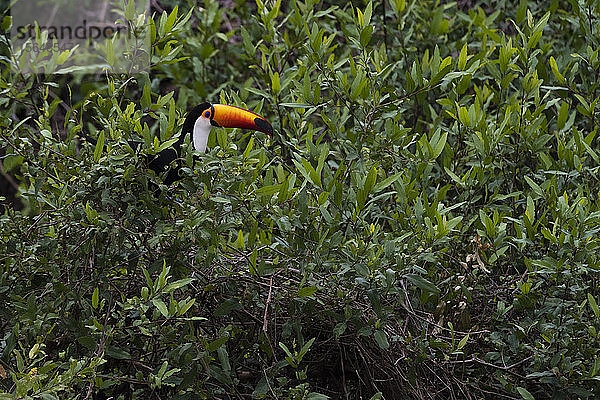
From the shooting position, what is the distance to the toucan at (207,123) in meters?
2.55

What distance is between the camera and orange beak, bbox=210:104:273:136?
2.80 metres

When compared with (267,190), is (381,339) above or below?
below

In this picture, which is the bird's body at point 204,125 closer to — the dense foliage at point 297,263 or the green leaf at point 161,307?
the dense foliage at point 297,263

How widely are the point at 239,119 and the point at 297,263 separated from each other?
74 centimetres

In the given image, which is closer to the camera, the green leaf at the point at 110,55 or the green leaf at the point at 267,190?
the green leaf at the point at 267,190

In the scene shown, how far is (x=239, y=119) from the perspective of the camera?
2.83 m

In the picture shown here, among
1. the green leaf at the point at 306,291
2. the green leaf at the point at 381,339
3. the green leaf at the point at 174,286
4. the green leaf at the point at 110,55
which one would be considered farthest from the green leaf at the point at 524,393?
the green leaf at the point at 110,55

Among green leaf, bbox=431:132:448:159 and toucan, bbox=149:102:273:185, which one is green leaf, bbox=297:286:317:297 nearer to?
toucan, bbox=149:102:273:185

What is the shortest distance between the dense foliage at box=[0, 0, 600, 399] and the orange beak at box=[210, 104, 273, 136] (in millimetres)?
156

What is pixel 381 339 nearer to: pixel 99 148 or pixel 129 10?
pixel 99 148

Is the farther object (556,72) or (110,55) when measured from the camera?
(556,72)

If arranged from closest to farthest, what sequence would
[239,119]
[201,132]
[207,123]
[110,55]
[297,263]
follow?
[297,263], [110,55], [239,119], [207,123], [201,132]

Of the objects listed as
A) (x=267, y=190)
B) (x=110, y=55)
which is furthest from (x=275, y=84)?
(x=267, y=190)

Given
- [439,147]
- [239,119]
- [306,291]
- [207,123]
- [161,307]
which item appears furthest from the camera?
[207,123]
